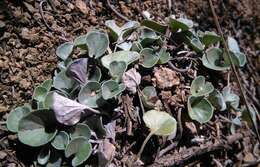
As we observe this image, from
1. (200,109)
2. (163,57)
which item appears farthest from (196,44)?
(200,109)

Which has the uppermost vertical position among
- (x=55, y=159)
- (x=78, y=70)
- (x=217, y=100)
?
(x=78, y=70)

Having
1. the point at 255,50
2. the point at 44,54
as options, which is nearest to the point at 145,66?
the point at 44,54

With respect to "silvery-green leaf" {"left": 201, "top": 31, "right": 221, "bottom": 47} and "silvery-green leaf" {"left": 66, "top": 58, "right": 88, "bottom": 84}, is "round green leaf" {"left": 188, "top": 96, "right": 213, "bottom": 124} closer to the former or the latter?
"silvery-green leaf" {"left": 201, "top": 31, "right": 221, "bottom": 47}

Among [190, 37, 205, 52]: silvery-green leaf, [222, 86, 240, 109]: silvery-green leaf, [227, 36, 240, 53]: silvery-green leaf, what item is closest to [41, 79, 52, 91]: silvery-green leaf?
[190, 37, 205, 52]: silvery-green leaf

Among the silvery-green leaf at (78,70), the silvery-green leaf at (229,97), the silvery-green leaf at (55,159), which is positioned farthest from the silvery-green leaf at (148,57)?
the silvery-green leaf at (55,159)

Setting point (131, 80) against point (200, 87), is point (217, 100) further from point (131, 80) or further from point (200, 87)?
point (131, 80)

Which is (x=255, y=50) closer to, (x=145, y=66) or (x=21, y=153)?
(x=145, y=66)
